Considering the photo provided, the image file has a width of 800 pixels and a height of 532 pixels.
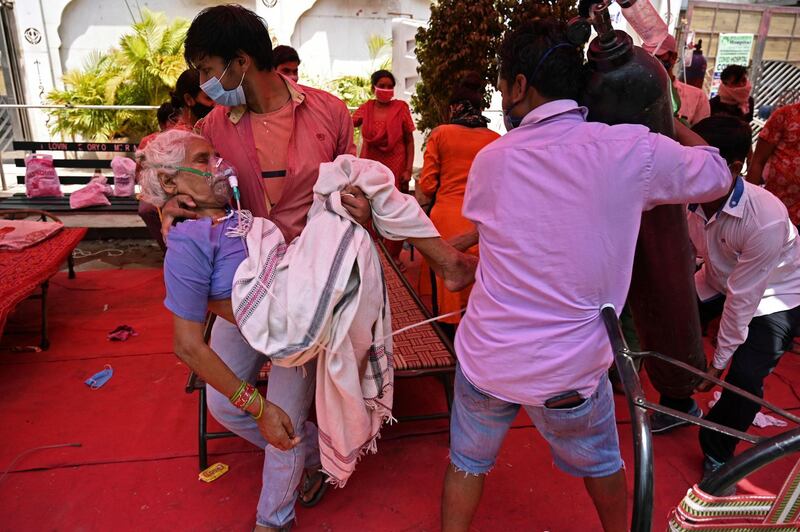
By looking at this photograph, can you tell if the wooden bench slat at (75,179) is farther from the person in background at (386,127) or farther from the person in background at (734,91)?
the person in background at (734,91)

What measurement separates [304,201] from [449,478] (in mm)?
1160

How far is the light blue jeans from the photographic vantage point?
6.53 feet

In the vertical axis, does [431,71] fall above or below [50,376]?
above

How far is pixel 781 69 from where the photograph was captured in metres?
9.70

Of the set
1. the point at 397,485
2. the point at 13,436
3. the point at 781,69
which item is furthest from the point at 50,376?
the point at 781,69

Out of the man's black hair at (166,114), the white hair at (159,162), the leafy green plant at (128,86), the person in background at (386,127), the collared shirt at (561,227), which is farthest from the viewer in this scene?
the leafy green plant at (128,86)

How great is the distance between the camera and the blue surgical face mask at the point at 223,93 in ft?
6.28

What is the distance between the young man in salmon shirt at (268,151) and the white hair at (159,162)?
0.25 m

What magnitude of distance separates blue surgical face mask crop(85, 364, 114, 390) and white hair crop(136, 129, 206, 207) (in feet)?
6.45

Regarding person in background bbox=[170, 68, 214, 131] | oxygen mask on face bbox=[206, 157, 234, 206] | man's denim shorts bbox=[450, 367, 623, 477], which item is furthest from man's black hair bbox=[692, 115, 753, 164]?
person in background bbox=[170, 68, 214, 131]

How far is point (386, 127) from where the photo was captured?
511 cm

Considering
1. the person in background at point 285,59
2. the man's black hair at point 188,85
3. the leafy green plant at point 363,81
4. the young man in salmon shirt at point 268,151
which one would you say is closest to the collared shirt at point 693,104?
the person in background at point 285,59

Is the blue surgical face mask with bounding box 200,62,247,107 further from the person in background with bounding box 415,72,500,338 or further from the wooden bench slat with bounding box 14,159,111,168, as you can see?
the wooden bench slat with bounding box 14,159,111,168

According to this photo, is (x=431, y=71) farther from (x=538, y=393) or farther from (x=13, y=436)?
(x=13, y=436)
